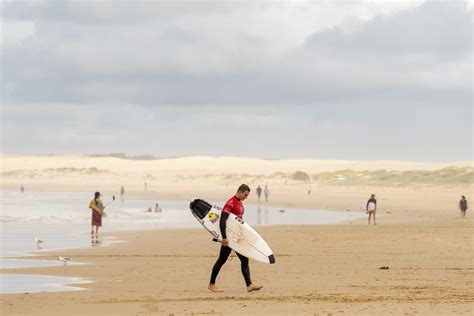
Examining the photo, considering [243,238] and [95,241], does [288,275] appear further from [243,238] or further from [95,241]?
[95,241]

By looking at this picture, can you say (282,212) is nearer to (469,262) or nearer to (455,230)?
(455,230)

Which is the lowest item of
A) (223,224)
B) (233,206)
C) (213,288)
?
(213,288)

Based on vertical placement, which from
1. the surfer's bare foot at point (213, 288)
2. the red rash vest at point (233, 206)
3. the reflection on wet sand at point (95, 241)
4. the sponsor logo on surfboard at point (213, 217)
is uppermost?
the red rash vest at point (233, 206)

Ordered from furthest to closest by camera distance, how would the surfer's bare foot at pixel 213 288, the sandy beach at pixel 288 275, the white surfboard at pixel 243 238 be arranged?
the white surfboard at pixel 243 238 < the surfer's bare foot at pixel 213 288 < the sandy beach at pixel 288 275

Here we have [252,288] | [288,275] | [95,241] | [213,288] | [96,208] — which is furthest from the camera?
[96,208]

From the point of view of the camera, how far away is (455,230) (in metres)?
26.5

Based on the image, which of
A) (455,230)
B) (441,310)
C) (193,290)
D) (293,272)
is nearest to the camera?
(441,310)

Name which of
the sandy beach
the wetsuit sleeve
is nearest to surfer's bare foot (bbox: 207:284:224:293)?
the sandy beach

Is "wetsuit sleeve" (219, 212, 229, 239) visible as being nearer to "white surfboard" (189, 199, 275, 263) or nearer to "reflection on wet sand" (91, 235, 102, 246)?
"white surfboard" (189, 199, 275, 263)

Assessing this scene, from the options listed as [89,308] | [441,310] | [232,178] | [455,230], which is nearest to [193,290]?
[89,308]

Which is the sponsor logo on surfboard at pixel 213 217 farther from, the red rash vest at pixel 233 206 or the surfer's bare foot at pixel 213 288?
the surfer's bare foot at pixel 213 288

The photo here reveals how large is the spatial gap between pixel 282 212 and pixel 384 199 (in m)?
14.9

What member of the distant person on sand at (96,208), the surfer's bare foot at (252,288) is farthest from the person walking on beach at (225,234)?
the distant person on sand at (96,208)

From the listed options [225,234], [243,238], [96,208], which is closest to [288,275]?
[243,238]
